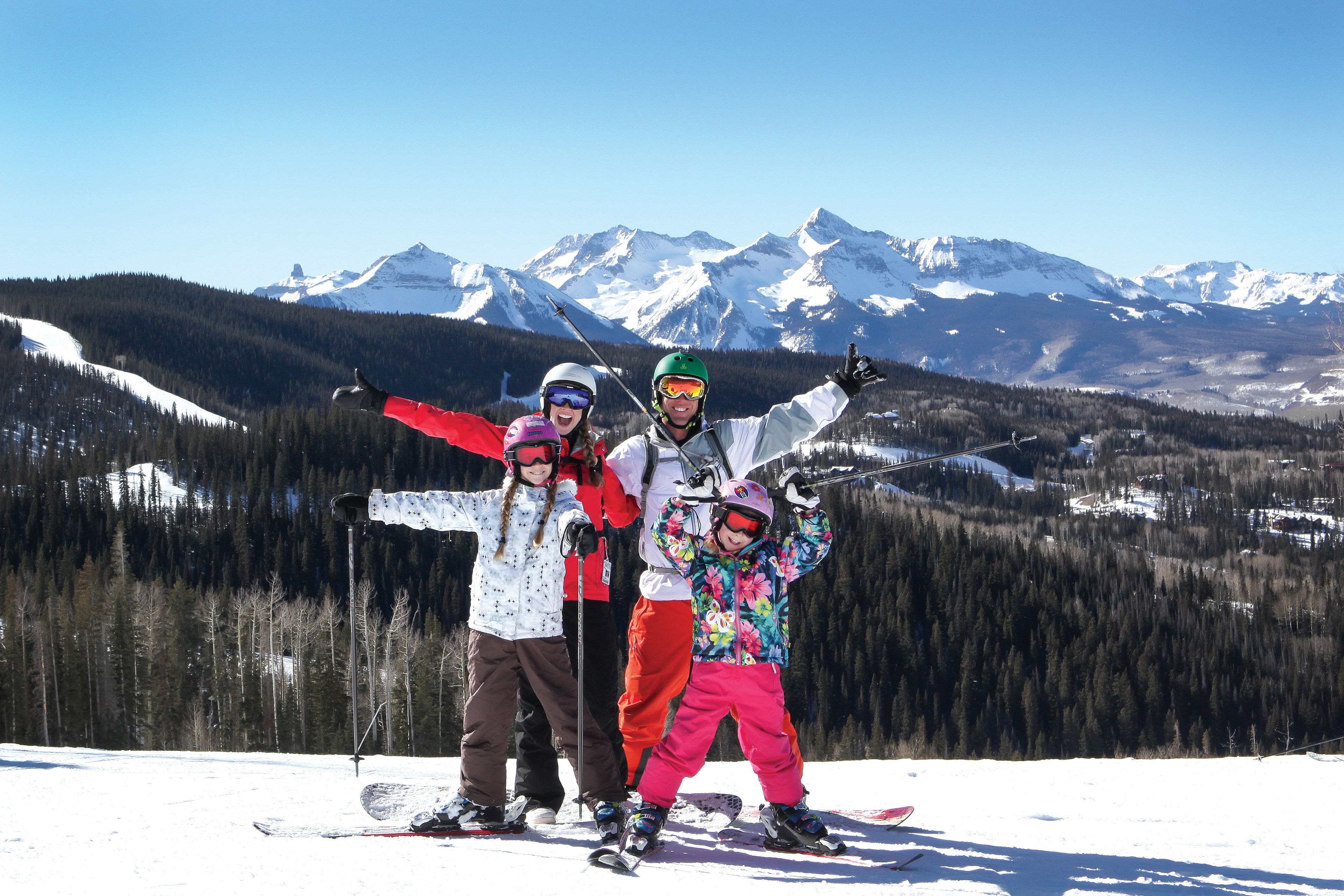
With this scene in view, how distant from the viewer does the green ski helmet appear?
595 centimetres

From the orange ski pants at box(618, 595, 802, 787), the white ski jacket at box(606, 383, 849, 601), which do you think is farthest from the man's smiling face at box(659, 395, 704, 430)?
the orange ski pants at box(618, 595, 802, 787)

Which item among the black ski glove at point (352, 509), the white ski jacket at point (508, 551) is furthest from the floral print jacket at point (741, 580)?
the black ski glove at point (352, 509)

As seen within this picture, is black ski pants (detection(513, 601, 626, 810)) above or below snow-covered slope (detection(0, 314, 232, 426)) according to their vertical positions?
below

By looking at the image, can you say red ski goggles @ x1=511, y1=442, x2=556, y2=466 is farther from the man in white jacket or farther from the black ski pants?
the black ski pants

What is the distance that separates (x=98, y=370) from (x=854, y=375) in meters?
167

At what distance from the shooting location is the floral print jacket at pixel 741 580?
5160 mm

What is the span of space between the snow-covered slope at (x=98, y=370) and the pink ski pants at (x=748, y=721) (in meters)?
138

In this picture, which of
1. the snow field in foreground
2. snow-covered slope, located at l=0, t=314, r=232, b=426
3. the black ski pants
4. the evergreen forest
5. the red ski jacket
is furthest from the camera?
snow-covered slope, located at l=0, t=314, r=232, b=426

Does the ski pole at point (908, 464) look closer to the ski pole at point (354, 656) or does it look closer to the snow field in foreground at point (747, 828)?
the snow field in foreground at point (747, 828)

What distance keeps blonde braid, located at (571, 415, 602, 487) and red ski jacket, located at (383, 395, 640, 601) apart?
0.01 meters

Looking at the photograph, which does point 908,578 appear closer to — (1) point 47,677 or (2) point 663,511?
(1) point 47,677

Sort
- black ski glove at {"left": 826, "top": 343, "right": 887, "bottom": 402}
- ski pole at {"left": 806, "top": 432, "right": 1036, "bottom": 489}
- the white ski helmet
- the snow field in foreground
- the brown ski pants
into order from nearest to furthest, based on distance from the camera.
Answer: the snow field in foreground, the brown ski pants, the white ski helmet, ski pole at {"left": 806, "top": 432, "right": 1036, "bottom": 489}, black ski glove at {"left": 826, "top": 343, "right": 887, "bottom": 402}

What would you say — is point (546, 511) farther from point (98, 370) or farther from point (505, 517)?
point (98, 370)

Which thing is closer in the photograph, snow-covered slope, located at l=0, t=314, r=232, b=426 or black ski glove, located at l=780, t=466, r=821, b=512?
black ski glove, located at l=780, t=466, r=821, b=512
